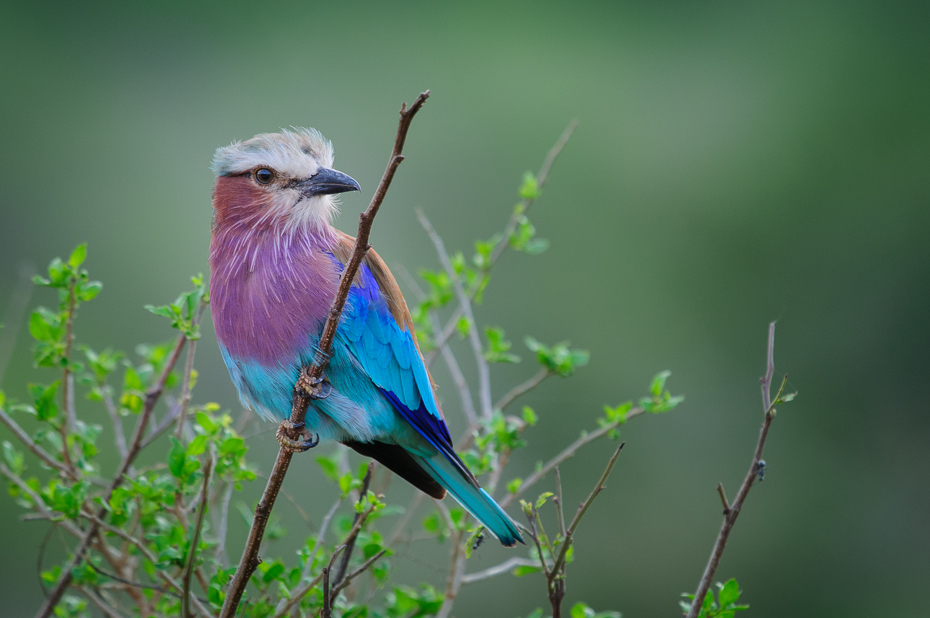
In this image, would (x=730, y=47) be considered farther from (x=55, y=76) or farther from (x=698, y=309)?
(x=55, y=76)

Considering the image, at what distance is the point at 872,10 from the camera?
14.0ft

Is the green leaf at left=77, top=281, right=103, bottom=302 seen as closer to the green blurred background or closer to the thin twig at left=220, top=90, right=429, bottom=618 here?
the thin twig at left=220, top=90, right=429, bottom=618

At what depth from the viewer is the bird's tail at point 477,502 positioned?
64.7 inches

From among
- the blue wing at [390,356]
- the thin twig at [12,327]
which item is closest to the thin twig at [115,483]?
the blue wing at [390,356]

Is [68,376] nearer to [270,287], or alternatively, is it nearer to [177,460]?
[177,460]

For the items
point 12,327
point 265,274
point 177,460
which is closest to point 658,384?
point 265,274

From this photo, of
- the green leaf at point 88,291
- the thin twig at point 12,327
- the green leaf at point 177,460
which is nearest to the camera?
the green leaf at point 177,460

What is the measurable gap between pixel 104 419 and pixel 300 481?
3.68 ft

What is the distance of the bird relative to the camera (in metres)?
1.58

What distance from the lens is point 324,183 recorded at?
5.51 feet

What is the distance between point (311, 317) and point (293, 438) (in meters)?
0.26

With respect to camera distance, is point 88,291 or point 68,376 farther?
point 68,376

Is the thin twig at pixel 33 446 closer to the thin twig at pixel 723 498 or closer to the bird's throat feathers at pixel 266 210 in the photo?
the bird's throat feathers at pixel 266 210

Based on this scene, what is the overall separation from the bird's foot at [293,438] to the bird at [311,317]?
0.19 feet
